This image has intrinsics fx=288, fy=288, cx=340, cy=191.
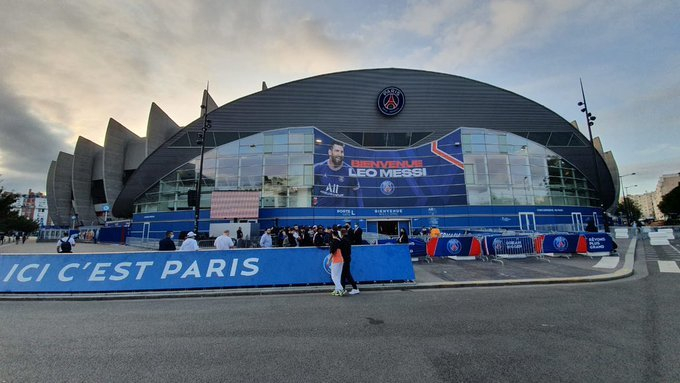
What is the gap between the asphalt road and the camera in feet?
11.7

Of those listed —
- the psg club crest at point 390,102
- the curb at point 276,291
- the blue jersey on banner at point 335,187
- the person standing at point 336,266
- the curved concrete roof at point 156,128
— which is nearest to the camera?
the person standing at point 336,266

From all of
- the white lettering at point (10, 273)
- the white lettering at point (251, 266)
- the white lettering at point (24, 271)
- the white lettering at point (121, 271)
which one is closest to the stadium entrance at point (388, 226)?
the white lettering at point (251, 266)

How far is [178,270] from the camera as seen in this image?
912 centimetres

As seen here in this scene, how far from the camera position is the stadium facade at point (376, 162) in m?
31.2

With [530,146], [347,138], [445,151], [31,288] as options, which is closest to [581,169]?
[530,146]

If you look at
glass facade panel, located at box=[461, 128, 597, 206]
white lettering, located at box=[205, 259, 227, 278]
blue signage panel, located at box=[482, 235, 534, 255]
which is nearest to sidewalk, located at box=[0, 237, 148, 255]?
white lettering, located at box=[205, 259, 227, 278]

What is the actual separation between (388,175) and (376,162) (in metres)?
2.03

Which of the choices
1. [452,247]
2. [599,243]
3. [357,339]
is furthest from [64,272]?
[599,243]

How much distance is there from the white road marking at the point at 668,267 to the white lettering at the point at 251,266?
48.2 feet

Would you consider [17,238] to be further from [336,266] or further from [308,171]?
[336,266]

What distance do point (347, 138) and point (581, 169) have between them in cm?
2902

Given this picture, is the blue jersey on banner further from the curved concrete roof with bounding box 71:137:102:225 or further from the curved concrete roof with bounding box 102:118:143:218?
the curved concrete roof with bounding box 71:137:102:225

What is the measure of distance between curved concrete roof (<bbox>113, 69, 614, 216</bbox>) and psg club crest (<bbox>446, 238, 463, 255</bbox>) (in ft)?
70.5

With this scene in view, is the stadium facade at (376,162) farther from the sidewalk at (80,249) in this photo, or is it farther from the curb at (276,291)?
the curb at (276,291)
